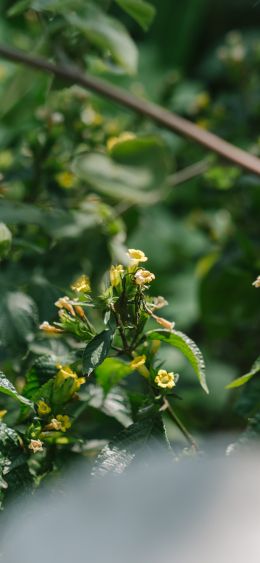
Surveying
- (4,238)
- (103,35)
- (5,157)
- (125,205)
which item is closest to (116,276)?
(4,238)

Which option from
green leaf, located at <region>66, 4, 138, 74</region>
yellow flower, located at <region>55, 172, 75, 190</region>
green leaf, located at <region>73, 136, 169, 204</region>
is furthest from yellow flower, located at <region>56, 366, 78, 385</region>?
yellow flower, located at <region>55, 172, 75, 190</region>

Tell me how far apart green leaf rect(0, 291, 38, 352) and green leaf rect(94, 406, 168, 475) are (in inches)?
7.3

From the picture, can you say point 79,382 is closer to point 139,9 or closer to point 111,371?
point 111,371

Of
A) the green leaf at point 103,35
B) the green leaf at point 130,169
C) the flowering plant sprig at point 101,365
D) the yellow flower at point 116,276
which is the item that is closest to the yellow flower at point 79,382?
the flowering plant sprig at point 101,365

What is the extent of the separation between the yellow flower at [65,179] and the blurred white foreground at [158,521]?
0.61 m

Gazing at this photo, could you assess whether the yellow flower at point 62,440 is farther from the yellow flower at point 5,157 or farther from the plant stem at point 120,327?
the yellow flower at point 5,157

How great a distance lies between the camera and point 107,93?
766 millimetres

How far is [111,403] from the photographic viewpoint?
950mm

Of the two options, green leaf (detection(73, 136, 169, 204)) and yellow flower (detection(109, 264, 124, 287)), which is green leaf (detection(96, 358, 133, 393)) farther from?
green leaf (detection(73, 136, 169, 204))

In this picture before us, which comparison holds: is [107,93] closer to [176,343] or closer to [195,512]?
[176,343]

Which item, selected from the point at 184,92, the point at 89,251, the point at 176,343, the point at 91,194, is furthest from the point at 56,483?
the point at 184,92

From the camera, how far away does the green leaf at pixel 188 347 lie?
820mm

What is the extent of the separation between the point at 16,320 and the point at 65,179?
38 cm

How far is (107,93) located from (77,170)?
0.32 feet
